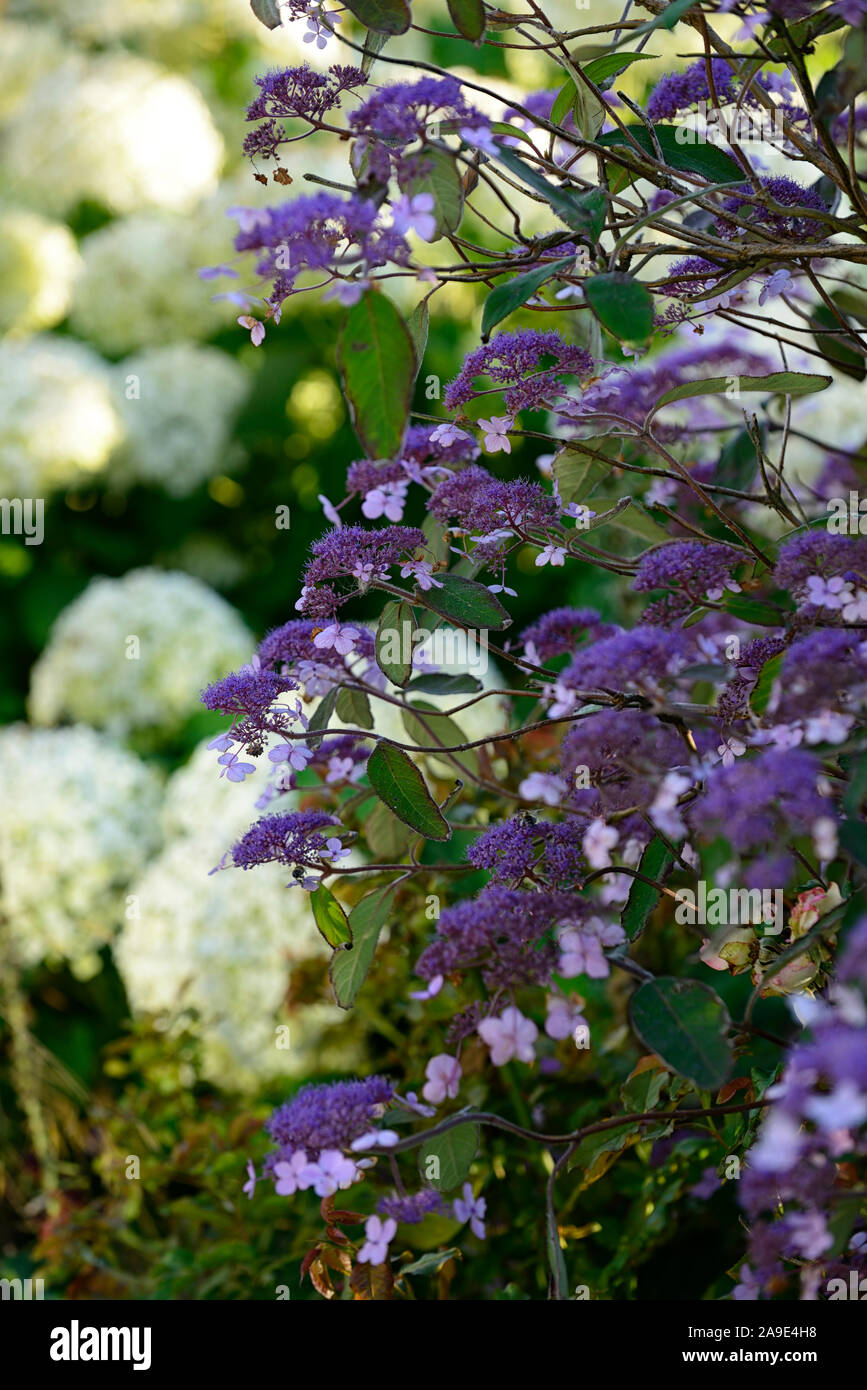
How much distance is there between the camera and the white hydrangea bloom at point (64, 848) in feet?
5.31

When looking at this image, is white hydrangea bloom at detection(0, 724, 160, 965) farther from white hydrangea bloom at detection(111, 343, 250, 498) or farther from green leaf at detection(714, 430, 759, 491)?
green leaf at detection(714, 430, 759, 491)

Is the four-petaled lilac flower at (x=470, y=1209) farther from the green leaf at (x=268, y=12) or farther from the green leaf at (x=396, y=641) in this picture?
the green leaf at (x=268, y=12)

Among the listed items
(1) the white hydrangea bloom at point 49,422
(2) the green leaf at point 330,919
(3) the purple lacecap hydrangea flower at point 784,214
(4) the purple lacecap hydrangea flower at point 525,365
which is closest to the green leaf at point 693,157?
(3) the purple lacecap hydrangea flower at point 784,214

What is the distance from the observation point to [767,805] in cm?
47

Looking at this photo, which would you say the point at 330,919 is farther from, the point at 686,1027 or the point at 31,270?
the point at 31,270

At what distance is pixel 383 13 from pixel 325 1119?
0.56 meters

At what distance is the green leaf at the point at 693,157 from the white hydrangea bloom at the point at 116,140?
1.88m

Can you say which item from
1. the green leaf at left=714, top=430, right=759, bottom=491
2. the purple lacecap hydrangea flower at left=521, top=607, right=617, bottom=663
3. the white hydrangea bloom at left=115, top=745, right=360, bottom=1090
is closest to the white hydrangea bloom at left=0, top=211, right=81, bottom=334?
the white hydrangea bloom at left=115, top=745, right=360, bottom=1090

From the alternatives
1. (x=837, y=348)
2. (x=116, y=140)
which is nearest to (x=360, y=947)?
(x=837, y=348)

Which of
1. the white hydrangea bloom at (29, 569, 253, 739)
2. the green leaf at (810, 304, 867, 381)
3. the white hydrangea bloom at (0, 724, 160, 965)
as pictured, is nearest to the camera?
the green leaf at (810, 304, 867, 381)

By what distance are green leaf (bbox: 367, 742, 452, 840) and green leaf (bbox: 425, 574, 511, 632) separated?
86 mm

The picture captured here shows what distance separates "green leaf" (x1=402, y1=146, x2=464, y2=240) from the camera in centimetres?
56
